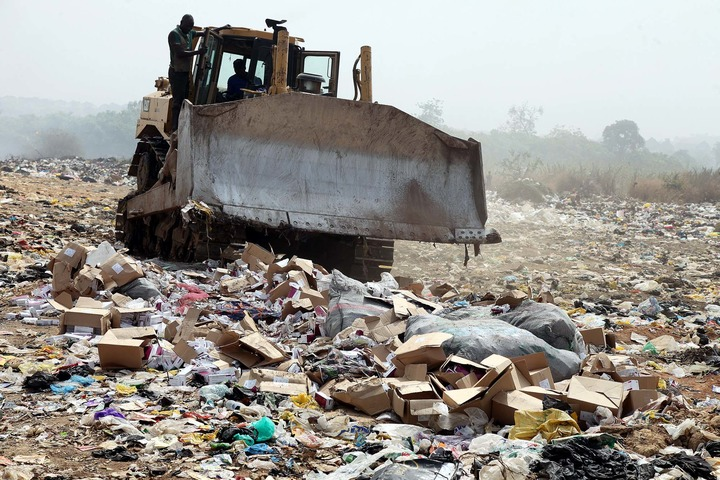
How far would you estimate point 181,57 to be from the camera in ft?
27.3

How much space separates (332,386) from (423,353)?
1.69 feet

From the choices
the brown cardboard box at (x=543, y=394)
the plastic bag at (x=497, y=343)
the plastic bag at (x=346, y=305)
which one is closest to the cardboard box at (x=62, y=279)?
the plastic bag at (x=346, y=305)

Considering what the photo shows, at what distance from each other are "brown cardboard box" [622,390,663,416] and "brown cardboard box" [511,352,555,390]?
38 cm

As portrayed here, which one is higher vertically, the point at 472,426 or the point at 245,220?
the point at 245,220

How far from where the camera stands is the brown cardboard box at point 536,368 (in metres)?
4.18

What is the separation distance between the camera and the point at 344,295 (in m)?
5.71

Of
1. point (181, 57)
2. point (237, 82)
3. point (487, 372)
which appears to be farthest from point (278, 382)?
point (181, 57)

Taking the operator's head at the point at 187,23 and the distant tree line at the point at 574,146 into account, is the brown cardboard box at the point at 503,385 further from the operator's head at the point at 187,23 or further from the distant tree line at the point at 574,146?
the distant tree line at the point at 574,146

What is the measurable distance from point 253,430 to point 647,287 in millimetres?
6868

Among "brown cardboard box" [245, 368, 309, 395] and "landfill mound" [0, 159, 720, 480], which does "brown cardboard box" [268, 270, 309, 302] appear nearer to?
"landfill mound" [0, 159, 720, 480]

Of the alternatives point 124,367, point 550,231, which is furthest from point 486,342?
point 550,231

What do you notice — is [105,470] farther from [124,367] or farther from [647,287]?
[647,287]

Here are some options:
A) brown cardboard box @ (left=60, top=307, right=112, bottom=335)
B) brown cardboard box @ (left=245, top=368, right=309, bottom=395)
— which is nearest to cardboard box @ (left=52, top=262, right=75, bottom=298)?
brown cardboard box @ (left=60, top=307, right=112, bottom=335)

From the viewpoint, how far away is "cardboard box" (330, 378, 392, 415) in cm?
399
